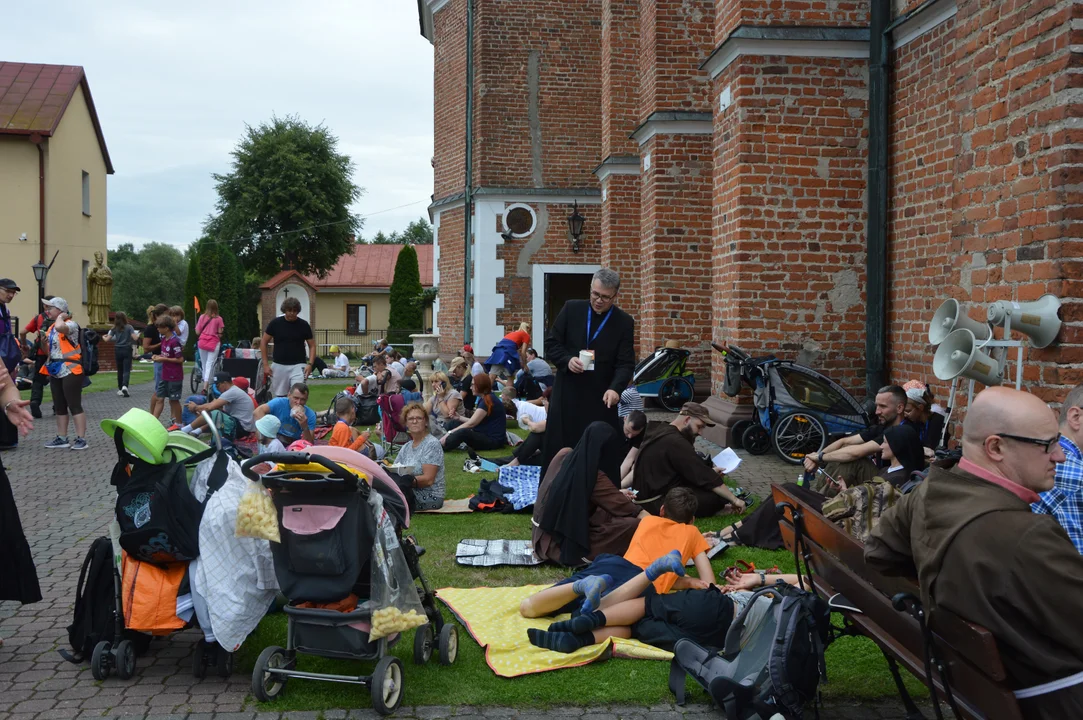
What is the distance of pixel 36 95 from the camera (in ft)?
108

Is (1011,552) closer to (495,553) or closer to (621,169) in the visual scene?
(495,553)

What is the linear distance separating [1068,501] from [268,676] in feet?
11.2

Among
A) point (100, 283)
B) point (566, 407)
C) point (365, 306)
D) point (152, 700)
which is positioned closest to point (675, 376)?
point (566, 407)

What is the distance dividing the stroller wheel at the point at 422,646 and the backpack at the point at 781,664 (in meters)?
1.48

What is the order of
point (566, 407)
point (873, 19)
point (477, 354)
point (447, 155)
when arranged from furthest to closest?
point (447, 155) < point (477, 354) < point (873, 19) < point (566, 407)

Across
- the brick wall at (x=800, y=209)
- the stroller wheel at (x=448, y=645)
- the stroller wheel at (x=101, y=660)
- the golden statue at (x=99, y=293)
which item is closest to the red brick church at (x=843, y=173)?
the brick wall at (x=800, y=209)

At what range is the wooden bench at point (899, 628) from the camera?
9.25 feet

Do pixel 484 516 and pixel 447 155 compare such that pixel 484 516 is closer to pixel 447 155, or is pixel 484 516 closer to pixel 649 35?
pixel 649 35

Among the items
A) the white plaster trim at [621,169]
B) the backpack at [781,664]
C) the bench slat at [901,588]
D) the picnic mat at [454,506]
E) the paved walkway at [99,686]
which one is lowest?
the paved walkway at [99,686]

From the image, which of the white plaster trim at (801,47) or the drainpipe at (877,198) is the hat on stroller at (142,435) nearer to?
the drainpipe at (877,198)

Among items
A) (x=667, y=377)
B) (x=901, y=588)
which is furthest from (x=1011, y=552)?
(x=667, y=377)

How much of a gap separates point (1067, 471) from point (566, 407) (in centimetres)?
467

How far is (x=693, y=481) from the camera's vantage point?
795cm

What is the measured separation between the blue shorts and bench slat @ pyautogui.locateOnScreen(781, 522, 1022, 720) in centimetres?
87
